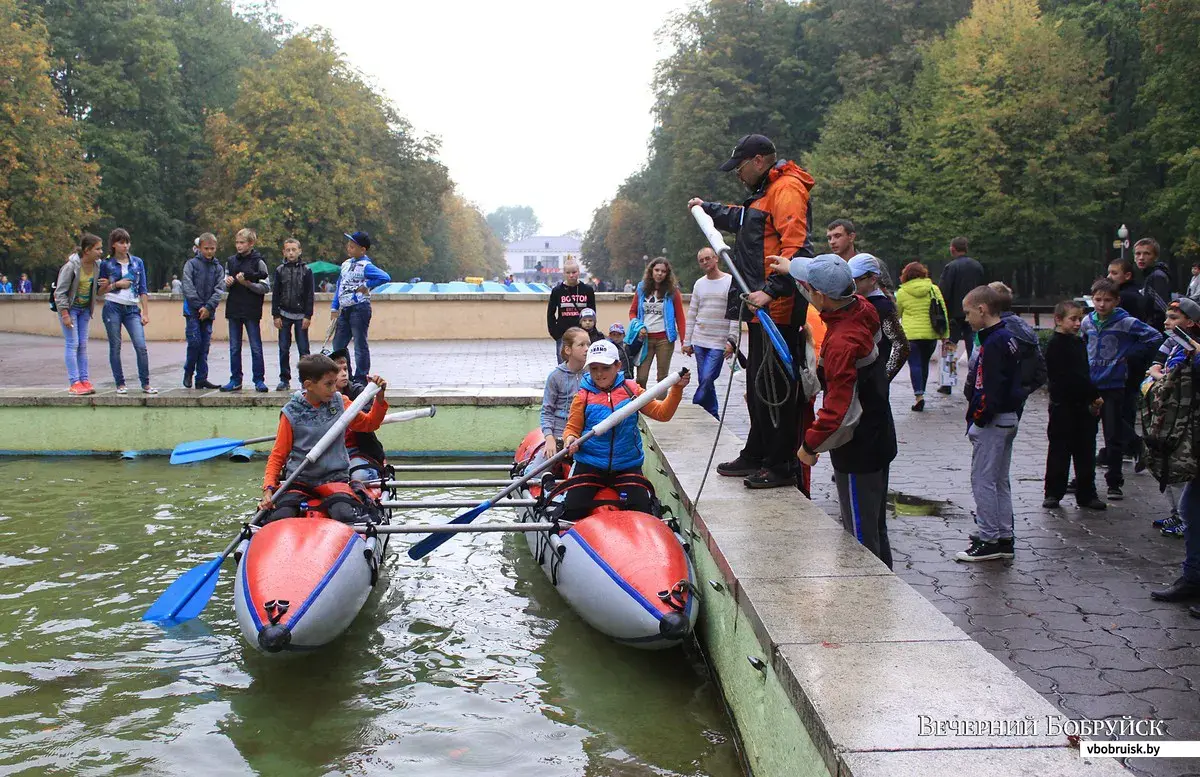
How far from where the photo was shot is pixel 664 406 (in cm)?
692

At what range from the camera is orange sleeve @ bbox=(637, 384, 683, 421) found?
6.82 metres

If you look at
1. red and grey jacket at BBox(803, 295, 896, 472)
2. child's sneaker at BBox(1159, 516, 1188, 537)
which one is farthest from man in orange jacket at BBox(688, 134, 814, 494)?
child's sneaker at BBox(1159, 516, 1188, 537)

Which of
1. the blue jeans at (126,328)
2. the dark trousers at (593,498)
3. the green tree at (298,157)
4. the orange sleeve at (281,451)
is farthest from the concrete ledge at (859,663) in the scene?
the green tree at (298,157)

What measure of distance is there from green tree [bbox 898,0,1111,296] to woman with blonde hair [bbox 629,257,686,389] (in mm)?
27890

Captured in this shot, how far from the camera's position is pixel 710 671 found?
5.63 m

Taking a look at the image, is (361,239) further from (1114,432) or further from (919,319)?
(1114,432)

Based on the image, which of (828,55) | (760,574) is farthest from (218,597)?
(828,55)

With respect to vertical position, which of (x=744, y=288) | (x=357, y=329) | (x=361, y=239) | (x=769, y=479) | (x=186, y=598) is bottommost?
(x=186, y=598)

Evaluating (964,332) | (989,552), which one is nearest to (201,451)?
(989,552)

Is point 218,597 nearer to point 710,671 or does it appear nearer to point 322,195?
point 710,671

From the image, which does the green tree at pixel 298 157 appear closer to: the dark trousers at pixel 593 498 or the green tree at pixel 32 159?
the green tree at pixel 32 159

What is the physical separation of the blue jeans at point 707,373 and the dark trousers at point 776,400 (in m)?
3.67

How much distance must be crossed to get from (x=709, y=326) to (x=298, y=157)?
3611cm

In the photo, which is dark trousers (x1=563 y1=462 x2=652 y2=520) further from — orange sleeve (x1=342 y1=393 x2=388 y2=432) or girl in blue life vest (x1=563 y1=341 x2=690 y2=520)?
orange sleeve (x1=342 y1=393 x2=388 y2=432)
